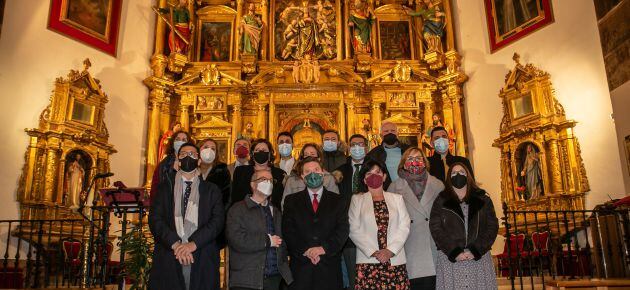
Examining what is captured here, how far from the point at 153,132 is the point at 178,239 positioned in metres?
8.24

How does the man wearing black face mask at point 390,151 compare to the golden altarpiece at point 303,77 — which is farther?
the golden altarpiece at point 303,77

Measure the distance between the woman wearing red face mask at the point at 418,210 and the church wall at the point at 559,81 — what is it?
546 cm

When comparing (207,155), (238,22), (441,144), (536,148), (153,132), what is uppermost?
(238,22)

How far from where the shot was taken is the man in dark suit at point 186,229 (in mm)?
4117

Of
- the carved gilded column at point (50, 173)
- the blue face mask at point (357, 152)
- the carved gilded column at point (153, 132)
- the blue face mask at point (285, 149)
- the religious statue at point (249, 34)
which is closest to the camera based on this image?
the blue face mask at point (357, 152)

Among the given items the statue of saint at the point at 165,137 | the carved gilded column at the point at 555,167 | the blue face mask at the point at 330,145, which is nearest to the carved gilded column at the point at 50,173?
the statue of saint at the point at 165,137

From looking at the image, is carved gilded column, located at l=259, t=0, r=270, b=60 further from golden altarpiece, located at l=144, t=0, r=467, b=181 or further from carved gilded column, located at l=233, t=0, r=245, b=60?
carved gilded column, located at l=233, t=0, r=245, b=60

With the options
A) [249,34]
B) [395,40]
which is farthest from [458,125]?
[249,34]

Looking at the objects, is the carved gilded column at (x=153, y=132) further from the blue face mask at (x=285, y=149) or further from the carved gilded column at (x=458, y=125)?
the carved gilded column at (x=458, y=125)

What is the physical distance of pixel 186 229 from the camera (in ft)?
14.1

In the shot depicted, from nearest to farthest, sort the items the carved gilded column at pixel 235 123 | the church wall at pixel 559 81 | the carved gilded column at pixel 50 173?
the church wall at pixel 559 81 → the carved gilded column at pixel 50 173 → the carved gilded column at pixel 235 123

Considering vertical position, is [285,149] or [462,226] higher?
[285,149]

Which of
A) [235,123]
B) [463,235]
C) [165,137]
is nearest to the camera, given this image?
[463,235]

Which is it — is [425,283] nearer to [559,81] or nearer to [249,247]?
[249,247]
